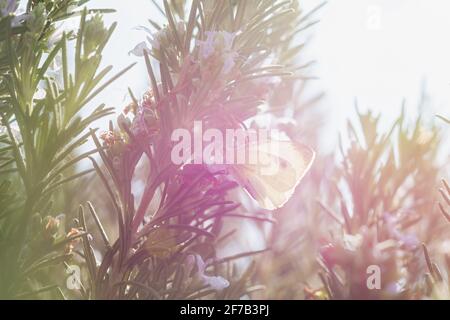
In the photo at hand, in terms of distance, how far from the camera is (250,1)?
1.25 metres

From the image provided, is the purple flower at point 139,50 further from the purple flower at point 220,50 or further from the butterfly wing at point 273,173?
the butterfly wing at point 273,173

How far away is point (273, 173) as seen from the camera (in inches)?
43.0

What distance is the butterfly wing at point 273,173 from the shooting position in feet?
3.55

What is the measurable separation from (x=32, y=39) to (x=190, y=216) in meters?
0.41

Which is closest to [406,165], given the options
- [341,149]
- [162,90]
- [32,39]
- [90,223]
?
[341,149]

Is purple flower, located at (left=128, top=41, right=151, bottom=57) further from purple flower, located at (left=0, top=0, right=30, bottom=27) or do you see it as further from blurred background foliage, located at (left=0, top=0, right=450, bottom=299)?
Answer: purple flower, located at (left=0, top=0, right=30, bottom=27)

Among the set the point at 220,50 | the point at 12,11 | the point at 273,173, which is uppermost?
the point at 12,11

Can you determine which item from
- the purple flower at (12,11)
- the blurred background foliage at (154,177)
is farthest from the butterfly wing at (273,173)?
the purple flower at (12,11)

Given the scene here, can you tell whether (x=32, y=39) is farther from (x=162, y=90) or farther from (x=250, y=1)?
(x=250, y=1)

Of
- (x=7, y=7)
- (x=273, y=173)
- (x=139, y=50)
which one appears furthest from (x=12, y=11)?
(x=273, y=173)

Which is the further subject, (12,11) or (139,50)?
(139,50)

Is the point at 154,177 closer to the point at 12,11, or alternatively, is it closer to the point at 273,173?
the point at 273,173
